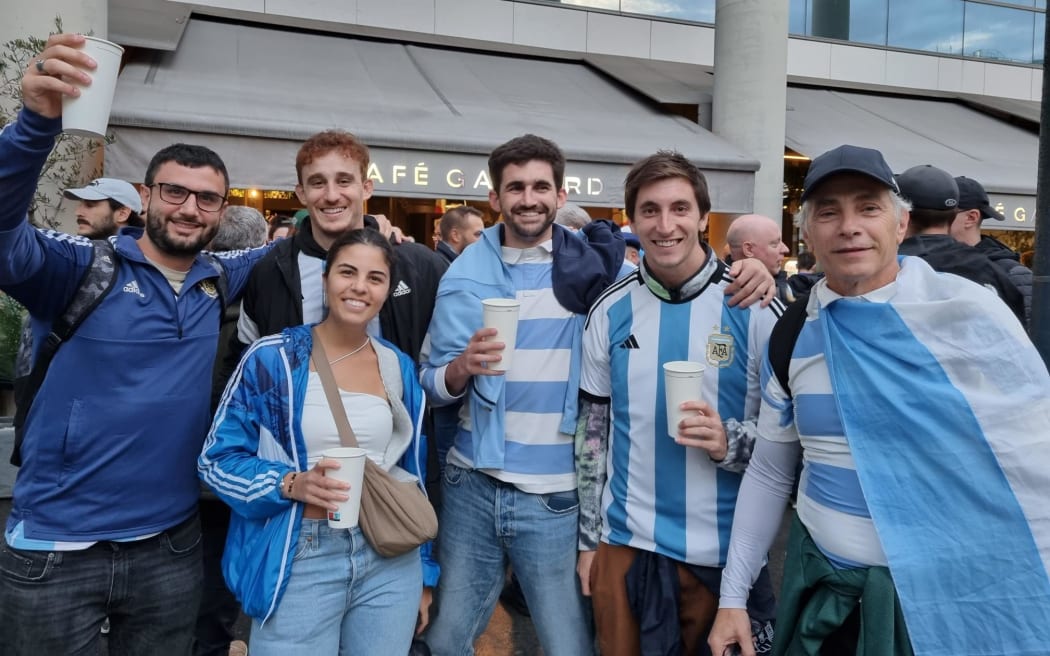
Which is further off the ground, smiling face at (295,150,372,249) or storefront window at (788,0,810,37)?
storefront window at (788,0,810,37)

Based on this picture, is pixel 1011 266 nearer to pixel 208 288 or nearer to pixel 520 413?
pixel 520 413

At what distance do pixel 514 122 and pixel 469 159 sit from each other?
1130 millimetres

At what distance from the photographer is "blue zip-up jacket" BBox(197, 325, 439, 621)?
6.71 feet

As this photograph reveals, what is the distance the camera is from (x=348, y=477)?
1970 millimetres

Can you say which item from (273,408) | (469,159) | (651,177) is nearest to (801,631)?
(651,177)

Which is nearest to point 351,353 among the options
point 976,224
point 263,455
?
point 263,455

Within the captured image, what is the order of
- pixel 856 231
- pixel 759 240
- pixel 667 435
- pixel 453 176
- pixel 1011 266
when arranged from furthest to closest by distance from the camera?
pixel 453 176 < pixel 759 240 < pixel 1011 266 < pixel 667 435 < pixel 856 231

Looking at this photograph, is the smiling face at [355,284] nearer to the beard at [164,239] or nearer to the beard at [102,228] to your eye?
the beard at [164,239]

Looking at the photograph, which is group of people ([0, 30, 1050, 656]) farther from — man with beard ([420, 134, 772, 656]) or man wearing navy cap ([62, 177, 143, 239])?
man wearing navy cap ([62, 177, 143, 239])

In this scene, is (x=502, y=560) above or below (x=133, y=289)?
below

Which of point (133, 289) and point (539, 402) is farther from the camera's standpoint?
point (539, 402)

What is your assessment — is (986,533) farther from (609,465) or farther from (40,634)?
(40,634)

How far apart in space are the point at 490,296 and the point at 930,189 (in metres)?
2.08

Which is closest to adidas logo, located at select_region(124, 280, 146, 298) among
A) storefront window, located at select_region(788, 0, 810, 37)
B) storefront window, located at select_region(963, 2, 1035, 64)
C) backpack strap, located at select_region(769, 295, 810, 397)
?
backpack strap, located at select_region(769, 295, 810, 397)
